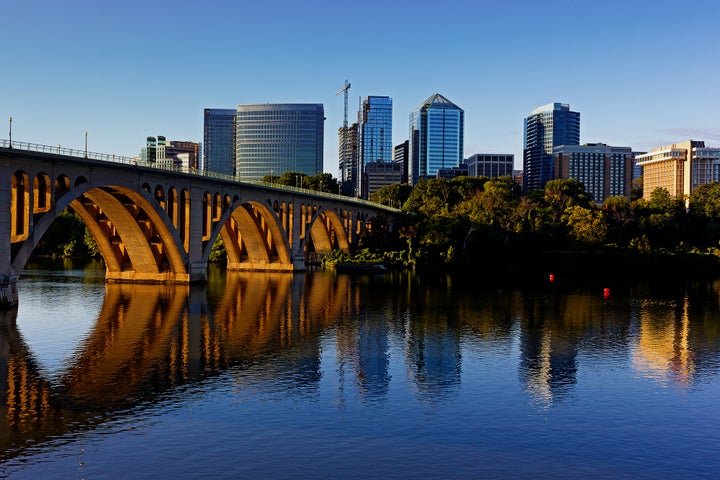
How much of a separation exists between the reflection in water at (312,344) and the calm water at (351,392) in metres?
0.20

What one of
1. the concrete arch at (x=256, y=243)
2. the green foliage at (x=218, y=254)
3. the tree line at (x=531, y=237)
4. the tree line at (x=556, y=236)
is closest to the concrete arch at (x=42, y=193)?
the concrete arch at (x=256, y=243)

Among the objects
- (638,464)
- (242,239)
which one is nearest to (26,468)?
(638,464)

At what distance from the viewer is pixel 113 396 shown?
32.8m

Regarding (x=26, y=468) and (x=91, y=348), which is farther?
(x=91, y=348)

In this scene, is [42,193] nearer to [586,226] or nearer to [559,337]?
[559,337]

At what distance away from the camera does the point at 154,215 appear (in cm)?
7638

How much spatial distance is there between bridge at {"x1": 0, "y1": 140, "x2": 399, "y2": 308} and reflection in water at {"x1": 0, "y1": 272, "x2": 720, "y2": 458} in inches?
165

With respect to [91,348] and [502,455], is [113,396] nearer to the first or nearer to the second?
[91,348]

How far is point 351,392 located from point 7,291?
116ft

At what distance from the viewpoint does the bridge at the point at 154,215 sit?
57147 millimetres

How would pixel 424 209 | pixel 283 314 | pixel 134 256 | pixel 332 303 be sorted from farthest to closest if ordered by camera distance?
pixel 424 209 → pixel 134 256 → pixel 332 303 → pixel 283 314

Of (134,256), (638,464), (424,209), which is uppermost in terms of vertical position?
(424,209)

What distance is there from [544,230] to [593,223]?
365 inches

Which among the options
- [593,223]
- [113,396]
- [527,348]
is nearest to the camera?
[113,396]
